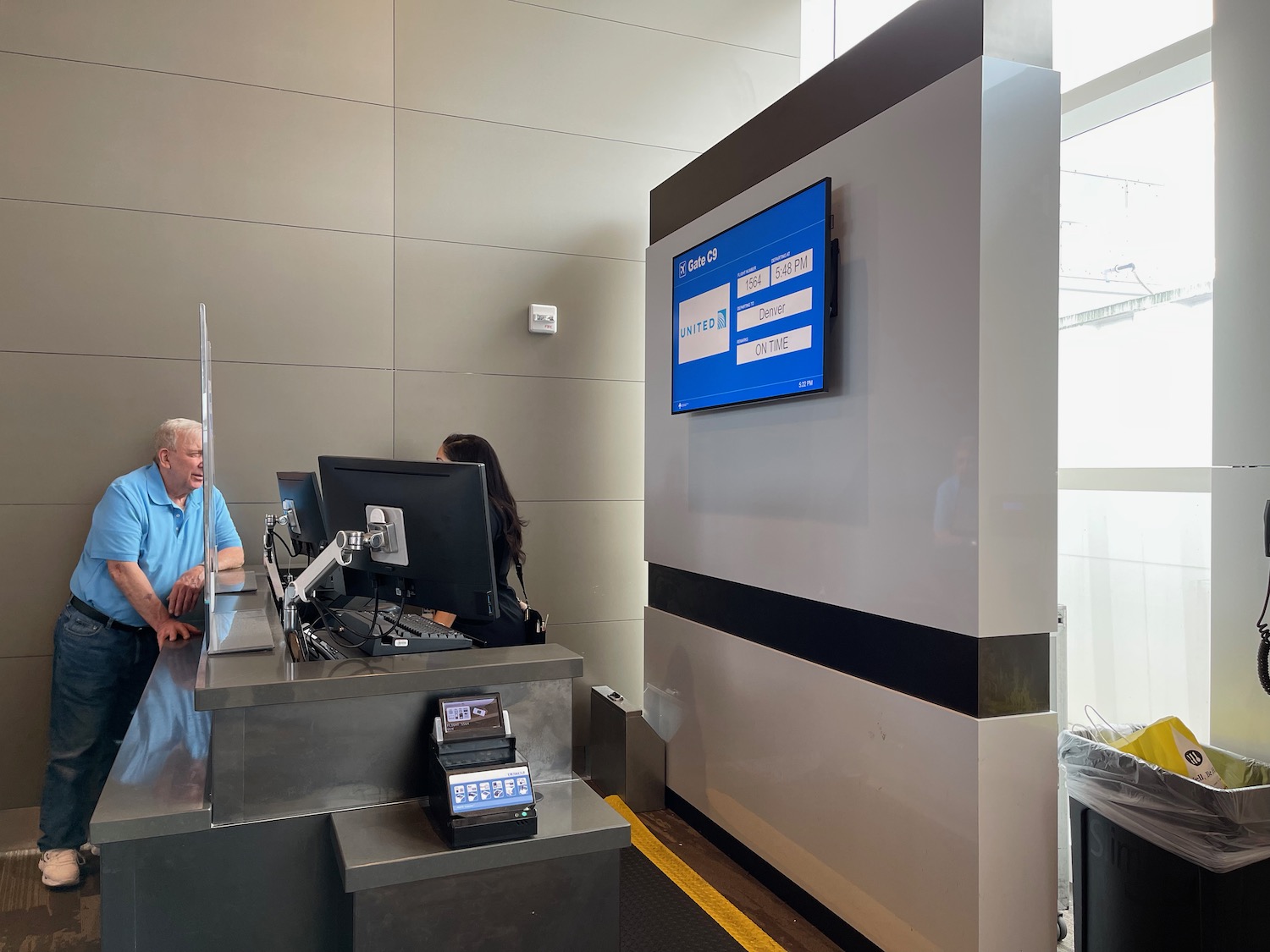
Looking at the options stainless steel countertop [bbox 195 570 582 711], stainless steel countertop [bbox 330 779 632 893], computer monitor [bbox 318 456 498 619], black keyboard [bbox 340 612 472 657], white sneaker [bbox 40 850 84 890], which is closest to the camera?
stainless steel countertop [bbox 330 779 632 893]

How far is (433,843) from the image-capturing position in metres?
1.64

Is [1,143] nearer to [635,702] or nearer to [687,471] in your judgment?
[687,471]

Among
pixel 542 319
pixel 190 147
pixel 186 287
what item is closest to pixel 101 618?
pixel 186 287

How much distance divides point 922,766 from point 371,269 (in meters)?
3.16

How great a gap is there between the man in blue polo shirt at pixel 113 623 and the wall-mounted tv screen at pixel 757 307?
1941 mm

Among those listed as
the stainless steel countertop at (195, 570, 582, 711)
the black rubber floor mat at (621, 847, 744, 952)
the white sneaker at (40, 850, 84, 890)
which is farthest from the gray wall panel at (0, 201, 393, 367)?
the black rubber floor mat at (621, 847, 744, 952)

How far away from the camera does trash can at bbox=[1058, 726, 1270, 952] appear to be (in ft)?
6.32

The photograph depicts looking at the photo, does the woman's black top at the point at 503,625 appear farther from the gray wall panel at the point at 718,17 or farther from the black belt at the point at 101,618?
the gray wall panel at the point at 718,17

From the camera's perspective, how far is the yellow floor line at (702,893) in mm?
2674

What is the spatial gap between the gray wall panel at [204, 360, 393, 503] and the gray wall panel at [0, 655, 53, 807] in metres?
1.04

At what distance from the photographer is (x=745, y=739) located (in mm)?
Answer: 3174

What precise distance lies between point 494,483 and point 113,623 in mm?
1543

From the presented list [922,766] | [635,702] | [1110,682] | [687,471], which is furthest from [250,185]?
[1110,682]

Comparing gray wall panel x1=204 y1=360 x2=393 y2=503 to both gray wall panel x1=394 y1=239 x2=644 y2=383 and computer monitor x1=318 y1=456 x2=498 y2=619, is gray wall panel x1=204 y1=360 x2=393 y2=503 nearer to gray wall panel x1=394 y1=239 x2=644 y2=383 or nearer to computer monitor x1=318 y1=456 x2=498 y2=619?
gray wall panel x1=394 y1=239 x2=644 y2=383
